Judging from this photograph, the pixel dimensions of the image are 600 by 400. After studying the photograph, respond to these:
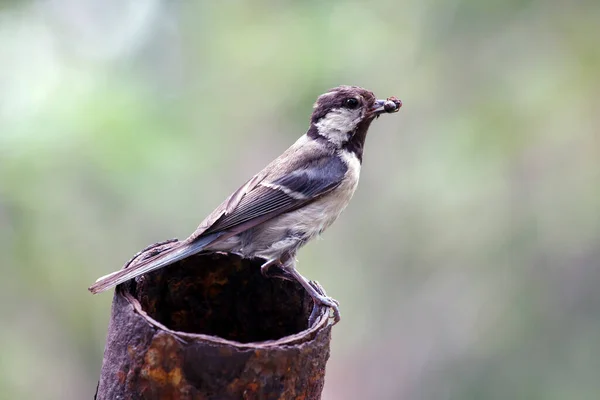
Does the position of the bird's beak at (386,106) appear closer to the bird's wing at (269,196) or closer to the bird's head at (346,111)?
the bird's head at (346,111)

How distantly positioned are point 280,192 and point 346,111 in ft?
1.89

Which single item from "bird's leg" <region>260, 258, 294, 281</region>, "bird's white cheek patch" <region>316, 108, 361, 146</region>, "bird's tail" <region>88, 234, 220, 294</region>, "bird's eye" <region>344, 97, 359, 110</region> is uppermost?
"bird's eye" <region>344, 97, 359, 110</region>

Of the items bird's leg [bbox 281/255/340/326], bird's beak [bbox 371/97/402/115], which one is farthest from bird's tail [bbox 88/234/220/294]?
bird's beak [bbox 371/97/402/115]

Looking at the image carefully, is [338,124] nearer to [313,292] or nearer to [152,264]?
[313,292]

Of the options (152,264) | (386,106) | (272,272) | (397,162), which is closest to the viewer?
(152,264)

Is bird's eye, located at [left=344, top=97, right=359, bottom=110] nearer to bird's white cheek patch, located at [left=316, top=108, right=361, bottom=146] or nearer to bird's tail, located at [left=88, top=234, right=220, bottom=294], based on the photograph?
bird's white cheek patch, located at [left=316, top=108, right=361, bottom=146]

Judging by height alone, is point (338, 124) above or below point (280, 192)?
above

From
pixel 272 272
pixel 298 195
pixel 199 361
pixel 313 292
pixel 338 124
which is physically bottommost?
pixel 199 361

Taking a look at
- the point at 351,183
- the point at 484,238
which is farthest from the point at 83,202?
the point at 484,238

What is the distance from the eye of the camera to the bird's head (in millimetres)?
3209

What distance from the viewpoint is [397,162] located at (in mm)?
5168

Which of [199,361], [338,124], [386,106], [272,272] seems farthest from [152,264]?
[386,106]

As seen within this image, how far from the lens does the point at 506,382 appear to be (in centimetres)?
461

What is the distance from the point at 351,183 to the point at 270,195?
44cm
